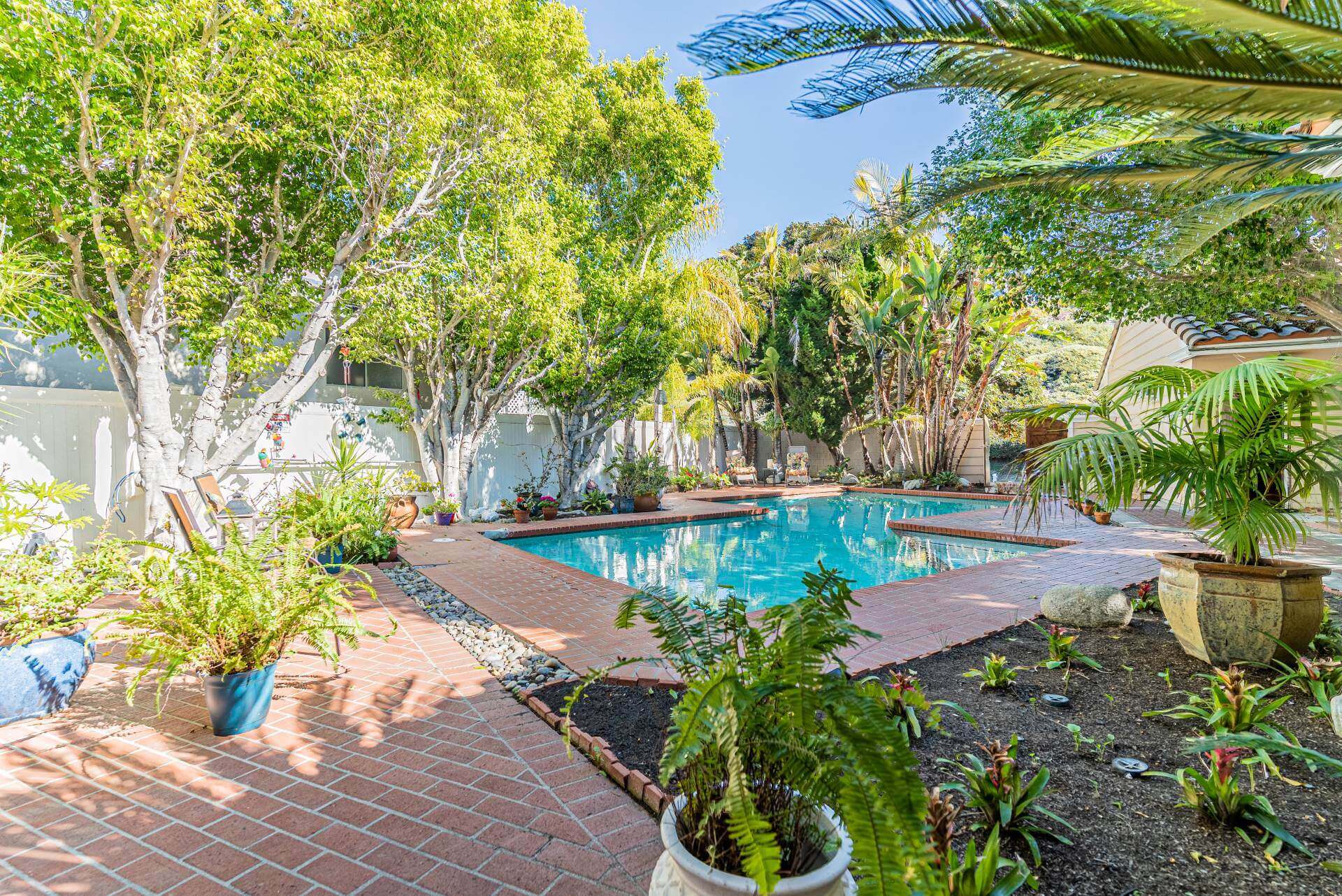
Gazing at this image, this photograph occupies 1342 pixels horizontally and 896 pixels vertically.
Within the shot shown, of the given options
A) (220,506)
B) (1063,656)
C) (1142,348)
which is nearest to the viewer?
(1063,656)

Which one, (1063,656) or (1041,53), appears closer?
(1041,53)

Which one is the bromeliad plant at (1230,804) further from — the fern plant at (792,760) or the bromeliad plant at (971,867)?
the fern plant at (792,760)

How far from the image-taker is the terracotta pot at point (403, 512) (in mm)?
10391

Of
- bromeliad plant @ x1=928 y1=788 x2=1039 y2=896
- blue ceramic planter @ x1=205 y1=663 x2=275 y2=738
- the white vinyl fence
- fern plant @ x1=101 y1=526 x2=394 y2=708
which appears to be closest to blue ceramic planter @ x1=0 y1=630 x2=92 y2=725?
fern plant @ x1=101 y1=526 x2=394 y2=708

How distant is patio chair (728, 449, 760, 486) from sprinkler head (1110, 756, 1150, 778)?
55.8ft

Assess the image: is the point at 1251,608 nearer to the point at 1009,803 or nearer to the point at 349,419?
the point at 1009,803

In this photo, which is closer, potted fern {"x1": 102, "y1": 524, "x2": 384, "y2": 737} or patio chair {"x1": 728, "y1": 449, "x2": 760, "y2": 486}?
potted fern {"x1": 102, "y1": 524, "x2": 384, "y2": 737}

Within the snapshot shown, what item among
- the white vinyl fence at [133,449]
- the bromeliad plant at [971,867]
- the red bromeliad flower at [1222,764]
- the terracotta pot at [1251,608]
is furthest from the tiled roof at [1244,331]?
the white vinyl fence at [133,449]

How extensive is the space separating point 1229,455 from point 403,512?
421 inches

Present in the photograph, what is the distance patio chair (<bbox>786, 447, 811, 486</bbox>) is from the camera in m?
20.5

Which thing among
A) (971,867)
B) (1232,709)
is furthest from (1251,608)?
(971,867)

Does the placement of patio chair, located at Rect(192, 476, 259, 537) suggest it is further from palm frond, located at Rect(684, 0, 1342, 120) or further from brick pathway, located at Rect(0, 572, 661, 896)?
palm frond, located at Rect(684, 0, 1342, 120)

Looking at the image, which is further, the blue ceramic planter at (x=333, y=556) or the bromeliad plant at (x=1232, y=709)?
the blue ceramic planter at (x=333, y=556)

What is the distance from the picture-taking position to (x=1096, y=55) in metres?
2.84
